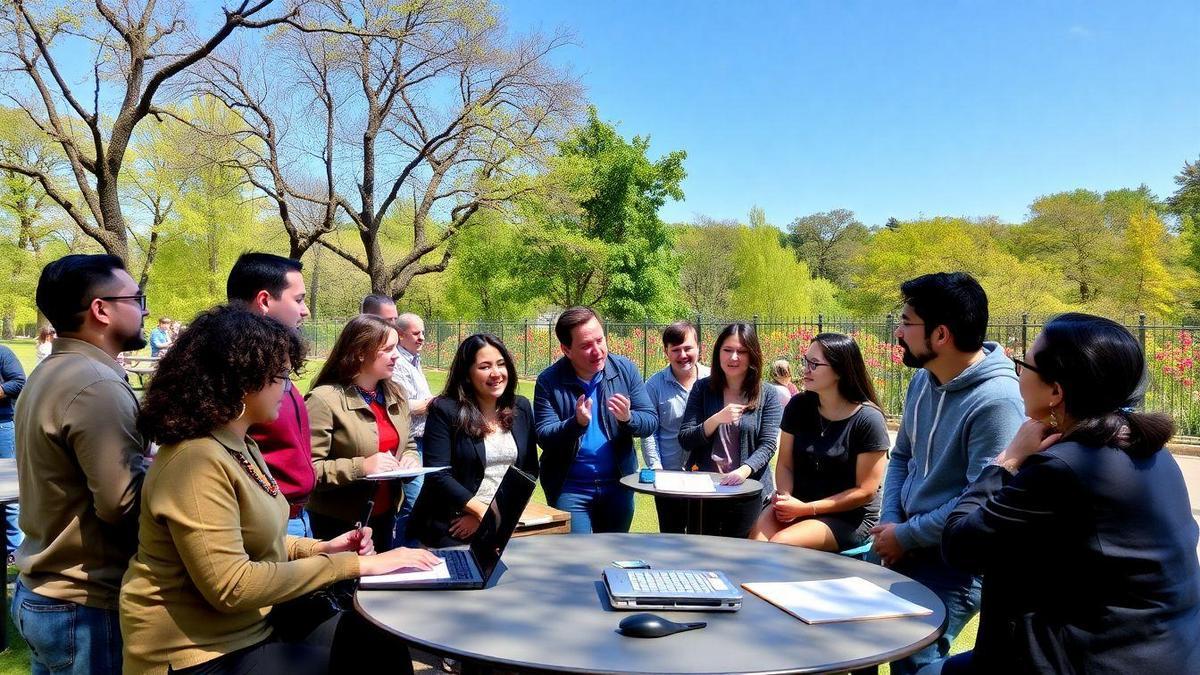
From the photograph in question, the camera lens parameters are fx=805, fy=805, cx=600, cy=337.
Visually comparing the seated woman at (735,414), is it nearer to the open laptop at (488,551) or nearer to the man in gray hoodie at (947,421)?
the man in gray hoodie at (947,421)

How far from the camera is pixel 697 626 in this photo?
2.12 m

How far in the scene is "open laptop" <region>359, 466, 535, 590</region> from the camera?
2.42 meters

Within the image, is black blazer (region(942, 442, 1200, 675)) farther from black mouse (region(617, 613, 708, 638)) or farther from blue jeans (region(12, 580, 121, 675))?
blue jeans (region(12, 580, 121, 675))

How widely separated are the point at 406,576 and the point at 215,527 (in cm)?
61

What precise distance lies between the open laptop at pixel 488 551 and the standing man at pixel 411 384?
1.87m

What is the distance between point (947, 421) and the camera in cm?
306

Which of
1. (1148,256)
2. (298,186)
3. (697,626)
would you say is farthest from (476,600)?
(1148,256)

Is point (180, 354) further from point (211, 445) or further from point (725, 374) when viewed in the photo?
point (725, 374)

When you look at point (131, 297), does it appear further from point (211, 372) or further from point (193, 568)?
point (193, 568)

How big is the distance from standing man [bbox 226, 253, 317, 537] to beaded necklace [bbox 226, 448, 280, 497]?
498mm

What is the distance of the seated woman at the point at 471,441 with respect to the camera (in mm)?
3838

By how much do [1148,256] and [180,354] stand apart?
126ft

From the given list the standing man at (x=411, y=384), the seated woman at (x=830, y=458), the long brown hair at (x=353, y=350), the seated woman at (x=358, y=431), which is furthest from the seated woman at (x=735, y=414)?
the long brown hair at (x=353, y=350)

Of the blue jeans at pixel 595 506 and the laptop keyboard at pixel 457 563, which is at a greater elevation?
the laptop keyboard at pixel 457 563
